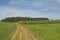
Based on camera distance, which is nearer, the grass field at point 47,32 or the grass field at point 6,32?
the grass field at point 6,32

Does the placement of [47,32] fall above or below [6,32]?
below

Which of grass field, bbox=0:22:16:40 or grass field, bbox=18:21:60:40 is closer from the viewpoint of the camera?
grass field, bbox=0:22:16:40

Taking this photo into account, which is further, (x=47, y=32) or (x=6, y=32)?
(x=47, y=32)
